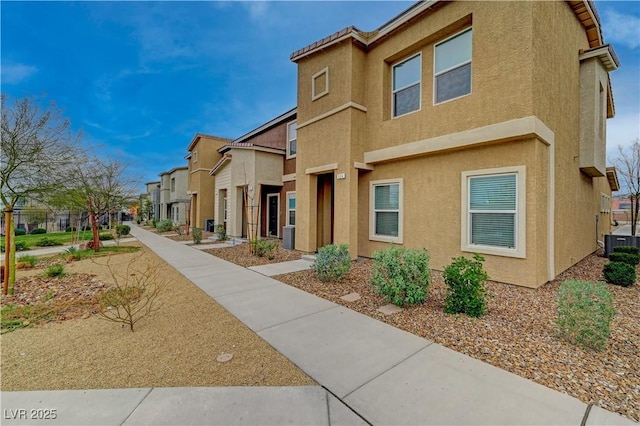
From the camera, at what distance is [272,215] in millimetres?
15383

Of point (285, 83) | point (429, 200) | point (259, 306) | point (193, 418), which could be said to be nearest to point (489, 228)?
point (429, 200)

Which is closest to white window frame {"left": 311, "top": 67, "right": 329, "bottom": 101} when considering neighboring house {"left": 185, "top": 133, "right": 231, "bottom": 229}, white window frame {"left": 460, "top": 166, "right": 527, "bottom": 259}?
white window frame {"left": 460, "top": 166, "right": 527, "bottom": 259}

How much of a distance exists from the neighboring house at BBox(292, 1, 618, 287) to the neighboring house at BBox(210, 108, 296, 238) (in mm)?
3288

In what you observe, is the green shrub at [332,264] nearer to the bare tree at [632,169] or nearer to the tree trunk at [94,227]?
the tree trunk at [94,227]

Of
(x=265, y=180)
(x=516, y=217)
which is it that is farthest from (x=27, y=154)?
(x=516, y=217)

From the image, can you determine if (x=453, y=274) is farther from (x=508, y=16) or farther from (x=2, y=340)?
(x=2, y=340)

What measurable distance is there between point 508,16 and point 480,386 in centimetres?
765

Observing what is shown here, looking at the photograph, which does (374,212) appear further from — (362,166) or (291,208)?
(291,208)

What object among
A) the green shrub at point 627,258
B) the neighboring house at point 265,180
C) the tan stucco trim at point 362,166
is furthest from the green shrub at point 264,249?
the green shrub at point 627,258

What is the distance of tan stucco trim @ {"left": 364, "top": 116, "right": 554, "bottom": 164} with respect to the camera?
5637 millimetres

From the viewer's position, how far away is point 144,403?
2432 millimetres

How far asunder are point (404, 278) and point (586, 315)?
2.39 meters

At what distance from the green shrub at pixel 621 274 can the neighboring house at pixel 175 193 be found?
86.4 feet

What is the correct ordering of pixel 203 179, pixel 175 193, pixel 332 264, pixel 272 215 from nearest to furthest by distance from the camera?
pixel 332 264, pixel 272 215, pixel 203 179, pixel 175 193
